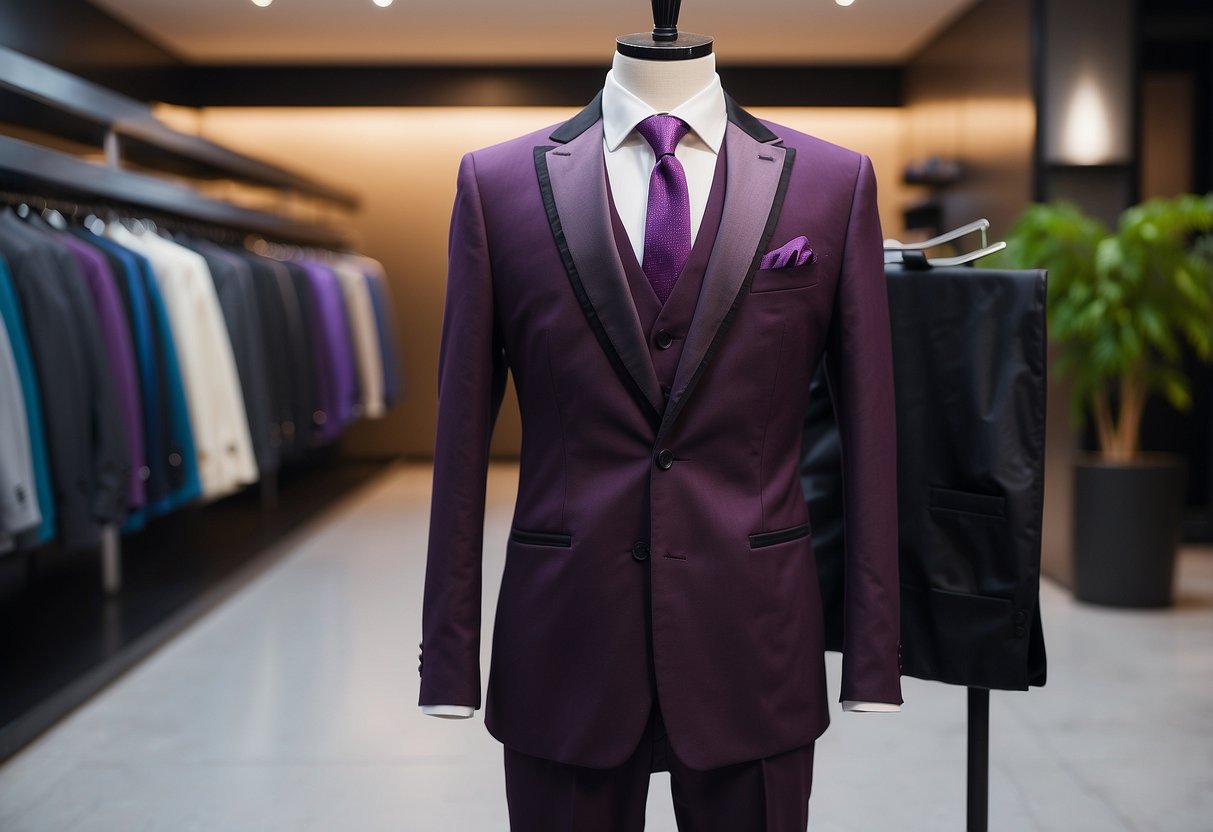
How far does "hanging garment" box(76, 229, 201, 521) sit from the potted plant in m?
3.33

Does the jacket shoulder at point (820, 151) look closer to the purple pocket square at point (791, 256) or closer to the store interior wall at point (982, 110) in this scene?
the purple pocket square at point (791, 256)

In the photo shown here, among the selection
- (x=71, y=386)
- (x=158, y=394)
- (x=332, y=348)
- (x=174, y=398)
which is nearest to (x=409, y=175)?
(x=332, y=348)

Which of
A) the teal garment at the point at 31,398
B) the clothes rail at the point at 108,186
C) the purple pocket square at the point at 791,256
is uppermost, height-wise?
the clothes rail at the point at 108,186

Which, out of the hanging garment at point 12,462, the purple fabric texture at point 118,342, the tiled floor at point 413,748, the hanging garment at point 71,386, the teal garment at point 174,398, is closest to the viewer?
the tiled floor at point 413,748

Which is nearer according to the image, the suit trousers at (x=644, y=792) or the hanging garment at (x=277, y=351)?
the suit trousers at (x=644, y=792)

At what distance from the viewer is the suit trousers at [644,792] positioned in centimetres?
129

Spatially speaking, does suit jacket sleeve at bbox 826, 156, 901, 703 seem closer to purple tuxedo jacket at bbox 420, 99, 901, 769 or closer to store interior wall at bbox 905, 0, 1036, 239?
purple tuxedo jacket at bbox 420, 99, 901, 769

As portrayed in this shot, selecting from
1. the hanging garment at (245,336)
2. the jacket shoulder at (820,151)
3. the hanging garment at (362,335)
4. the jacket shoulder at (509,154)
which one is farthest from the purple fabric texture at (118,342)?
the hanging garment at (362,335)

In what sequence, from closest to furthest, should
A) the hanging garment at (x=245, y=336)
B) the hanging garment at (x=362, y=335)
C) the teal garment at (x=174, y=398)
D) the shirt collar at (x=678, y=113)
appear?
the shirt collar at (x=678, y=113)
the teal garment at (x=174, y=398)
the hanging garment at (x=245, y=336)
the hanging garment at (x=362, y=335)

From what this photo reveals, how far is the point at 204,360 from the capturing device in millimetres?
A: 4492

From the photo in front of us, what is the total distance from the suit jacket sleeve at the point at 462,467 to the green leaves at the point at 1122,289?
11.8 ft

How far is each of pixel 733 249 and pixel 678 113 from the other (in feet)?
0.66

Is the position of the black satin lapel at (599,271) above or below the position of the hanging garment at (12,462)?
above

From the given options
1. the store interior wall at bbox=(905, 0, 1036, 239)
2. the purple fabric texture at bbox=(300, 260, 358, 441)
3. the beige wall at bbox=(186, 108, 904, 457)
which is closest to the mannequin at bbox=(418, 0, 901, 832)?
the store interior wall at bbox=(905, 0, 1036, 239)
